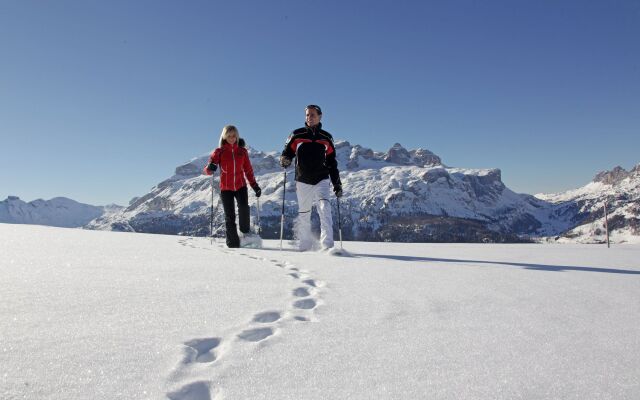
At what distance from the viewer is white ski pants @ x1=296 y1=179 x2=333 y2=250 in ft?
30.7

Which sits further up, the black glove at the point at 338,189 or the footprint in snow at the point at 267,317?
the black glove at the point at 338,189

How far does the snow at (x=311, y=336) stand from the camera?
1943 millimetres

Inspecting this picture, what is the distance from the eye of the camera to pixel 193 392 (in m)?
1.90

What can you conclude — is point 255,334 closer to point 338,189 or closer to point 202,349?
point 202,349

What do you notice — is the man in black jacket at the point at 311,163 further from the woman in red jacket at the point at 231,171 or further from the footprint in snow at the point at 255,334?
the footprint in snow at the point at 255,334

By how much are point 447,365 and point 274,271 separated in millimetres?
3395

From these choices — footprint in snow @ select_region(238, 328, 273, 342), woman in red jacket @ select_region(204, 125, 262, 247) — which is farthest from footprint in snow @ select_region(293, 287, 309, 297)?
woman in red jacket @ select_region(204, 125, 262, 247)

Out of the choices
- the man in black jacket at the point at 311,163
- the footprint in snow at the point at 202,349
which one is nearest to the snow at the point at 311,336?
the footprint in snow at the point at 202,349

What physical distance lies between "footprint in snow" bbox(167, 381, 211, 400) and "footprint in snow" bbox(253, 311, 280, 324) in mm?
1095

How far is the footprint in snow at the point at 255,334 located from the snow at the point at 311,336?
0.04 feet

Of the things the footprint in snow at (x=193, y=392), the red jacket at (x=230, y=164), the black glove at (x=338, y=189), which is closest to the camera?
the footprint in snow at (x=193, y=392)

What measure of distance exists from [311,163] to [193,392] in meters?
8.02

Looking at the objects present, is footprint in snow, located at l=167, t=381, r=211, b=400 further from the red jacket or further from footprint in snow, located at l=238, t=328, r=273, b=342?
the red jacket

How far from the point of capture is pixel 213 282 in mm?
4367
